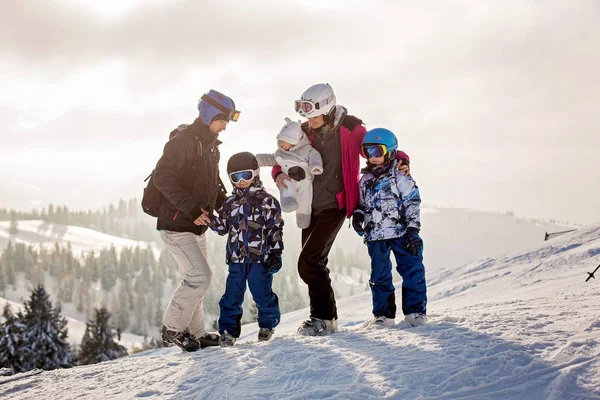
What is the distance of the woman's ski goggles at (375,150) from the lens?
552 centimetres

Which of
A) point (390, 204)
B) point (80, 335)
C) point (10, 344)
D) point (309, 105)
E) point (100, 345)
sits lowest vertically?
point (80, 335)

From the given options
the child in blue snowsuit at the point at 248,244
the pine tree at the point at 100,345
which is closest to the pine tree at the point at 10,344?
the pine tree at the point at 100,345

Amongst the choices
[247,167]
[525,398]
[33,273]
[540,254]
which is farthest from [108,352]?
[33,273]

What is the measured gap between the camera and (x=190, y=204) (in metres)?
5.40

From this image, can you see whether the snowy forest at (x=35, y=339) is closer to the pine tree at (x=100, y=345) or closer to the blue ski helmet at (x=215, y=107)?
the pine tree at (x=100, y=345)

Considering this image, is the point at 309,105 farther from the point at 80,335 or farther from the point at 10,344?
the point at 80,335

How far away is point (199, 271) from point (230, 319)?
653 mm

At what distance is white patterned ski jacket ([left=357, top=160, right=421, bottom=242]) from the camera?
549cm

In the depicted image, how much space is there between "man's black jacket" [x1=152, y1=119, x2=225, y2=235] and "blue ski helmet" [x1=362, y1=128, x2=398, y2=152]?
1.86 metres

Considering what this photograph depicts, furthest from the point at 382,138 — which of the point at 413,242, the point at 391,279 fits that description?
the point at 391,279

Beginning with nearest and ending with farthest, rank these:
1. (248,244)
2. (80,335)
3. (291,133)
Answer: (248,244)
(291,133)
(80,335)

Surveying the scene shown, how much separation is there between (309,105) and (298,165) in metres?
0.74

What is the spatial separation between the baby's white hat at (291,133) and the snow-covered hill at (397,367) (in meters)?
2.24

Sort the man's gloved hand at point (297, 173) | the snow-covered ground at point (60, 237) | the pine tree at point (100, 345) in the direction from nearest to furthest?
the man's gloved hand at point (297, 173) < the pine tree at point (100, 345) < the snow-covered ground at point (60, 237)
